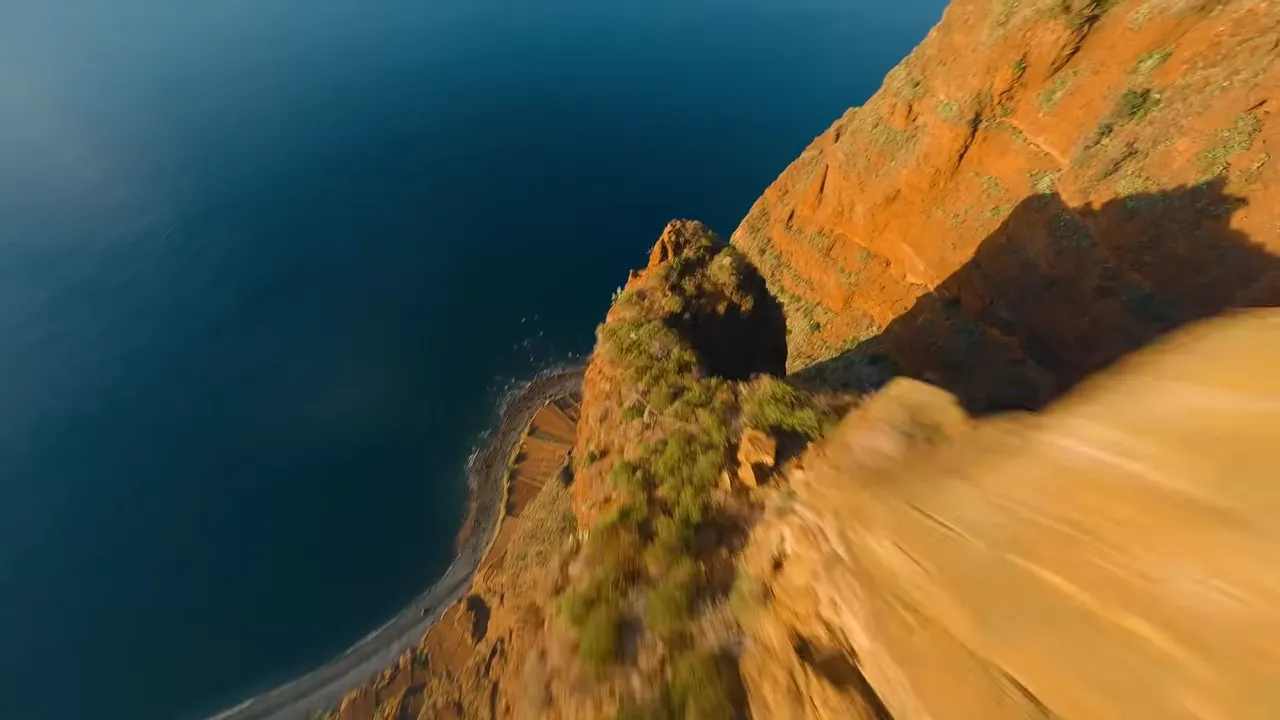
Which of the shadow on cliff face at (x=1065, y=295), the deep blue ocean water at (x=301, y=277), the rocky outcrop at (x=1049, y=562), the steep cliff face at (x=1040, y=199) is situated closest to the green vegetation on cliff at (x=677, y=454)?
A: the rocky outcrop at (x=1049, y=562)

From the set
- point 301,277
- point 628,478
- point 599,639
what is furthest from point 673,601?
point 301,277

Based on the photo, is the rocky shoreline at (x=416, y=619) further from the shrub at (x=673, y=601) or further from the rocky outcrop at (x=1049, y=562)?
the rocky outcrop at (x=1049, y=562)

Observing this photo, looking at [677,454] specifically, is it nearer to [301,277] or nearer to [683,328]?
[683,328]

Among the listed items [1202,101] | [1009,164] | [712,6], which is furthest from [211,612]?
[712,6]

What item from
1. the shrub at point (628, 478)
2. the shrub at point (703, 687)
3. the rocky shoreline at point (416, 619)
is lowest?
the rocky shoreline at point (416, 619)

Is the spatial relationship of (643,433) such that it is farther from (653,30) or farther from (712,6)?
(712,6)

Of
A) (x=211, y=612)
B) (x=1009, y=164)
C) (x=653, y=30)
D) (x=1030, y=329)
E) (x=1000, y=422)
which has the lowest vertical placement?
(x=211, y=612)
